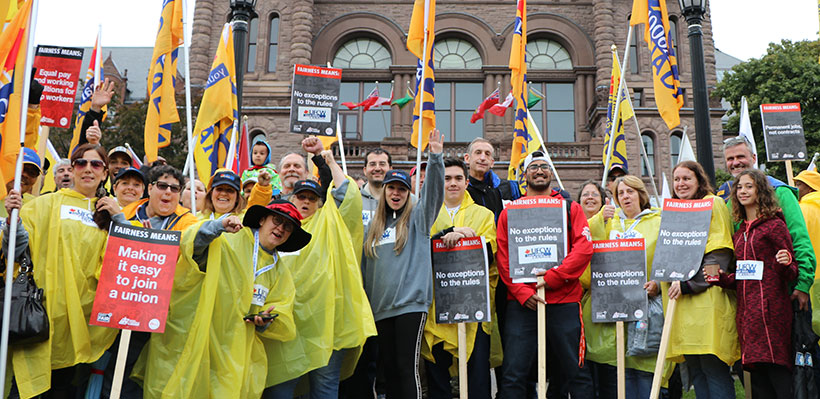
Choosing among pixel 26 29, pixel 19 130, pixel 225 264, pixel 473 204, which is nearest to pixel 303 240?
pixel 225 264

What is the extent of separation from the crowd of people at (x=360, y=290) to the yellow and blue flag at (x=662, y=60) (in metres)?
3.44

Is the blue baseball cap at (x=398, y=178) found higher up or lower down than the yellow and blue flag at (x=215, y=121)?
lower down

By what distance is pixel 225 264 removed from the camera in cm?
484

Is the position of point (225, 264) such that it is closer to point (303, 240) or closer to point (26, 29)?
point (303, 240)

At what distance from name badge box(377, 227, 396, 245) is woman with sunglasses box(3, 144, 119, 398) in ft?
6.50

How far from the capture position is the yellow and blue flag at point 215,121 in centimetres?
873

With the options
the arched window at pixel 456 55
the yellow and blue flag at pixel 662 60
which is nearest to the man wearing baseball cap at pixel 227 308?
the yellow and blue flag at pixel 662 60

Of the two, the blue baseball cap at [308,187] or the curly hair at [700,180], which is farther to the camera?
the curly hair at [700,180]

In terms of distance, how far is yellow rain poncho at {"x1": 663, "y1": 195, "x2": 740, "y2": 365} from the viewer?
5234 millimetres

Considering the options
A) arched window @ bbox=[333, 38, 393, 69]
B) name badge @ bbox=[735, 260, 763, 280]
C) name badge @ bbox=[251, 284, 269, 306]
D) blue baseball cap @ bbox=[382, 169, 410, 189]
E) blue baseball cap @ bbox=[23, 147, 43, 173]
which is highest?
arched window @ bbox=[333, 38, 393, 69]

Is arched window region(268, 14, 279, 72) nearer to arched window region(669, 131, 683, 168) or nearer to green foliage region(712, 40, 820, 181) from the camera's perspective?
arched window region(669, 131, 683, 168)

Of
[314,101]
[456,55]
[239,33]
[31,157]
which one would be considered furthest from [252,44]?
[31,157]

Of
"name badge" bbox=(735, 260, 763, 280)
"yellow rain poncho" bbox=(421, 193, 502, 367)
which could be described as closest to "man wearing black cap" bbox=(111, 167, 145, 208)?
"yellow rain poncho" bbox=(421, 193, 502, 367)

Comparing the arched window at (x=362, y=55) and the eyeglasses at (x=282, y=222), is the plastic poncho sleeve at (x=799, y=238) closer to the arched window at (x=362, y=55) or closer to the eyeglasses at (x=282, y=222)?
the eyeglasses at (x=282, y=222)
